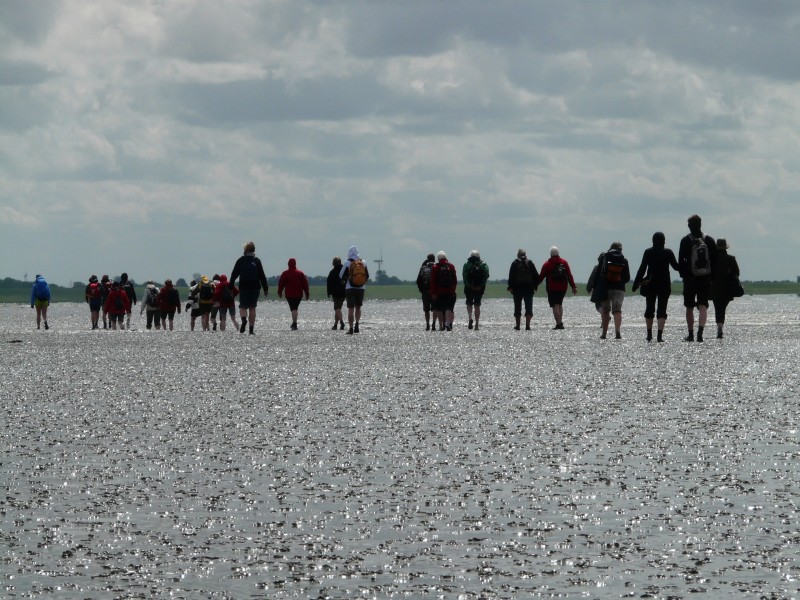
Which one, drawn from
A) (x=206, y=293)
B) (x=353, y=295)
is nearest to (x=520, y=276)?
(x=353, y=295)

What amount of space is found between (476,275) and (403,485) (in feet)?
86.7

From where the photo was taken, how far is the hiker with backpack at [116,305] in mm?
43906

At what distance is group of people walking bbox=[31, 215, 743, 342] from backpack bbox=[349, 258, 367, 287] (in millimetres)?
22

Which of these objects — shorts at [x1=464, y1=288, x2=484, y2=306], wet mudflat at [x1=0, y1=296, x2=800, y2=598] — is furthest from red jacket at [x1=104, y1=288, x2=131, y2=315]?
wet mudflat at [x1=0, y1=296, x2=800, y2=598]

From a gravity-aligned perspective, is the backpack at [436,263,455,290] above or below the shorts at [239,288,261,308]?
above

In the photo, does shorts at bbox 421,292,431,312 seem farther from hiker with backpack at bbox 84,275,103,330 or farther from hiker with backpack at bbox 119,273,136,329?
hiker with backpack at bbox 84,275,103,330

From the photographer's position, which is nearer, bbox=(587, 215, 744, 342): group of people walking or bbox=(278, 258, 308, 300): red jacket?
bbox=(587, 215, 744, 342): group of people walking

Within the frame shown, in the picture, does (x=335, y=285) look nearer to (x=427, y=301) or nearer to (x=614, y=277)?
(x=427, y=301)

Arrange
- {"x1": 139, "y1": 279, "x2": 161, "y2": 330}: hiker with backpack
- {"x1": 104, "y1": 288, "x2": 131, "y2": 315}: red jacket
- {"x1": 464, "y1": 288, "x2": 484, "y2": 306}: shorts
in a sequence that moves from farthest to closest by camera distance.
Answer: {"x1": 104, "y1": 288, "x2": 131, "y2": 315}: red jacket < {"x1": 139, "y1": 279, "x2": 161, "y2": 330}: hiker with backpack < {"x1": 464, "y1": 288, "x2": 484, "y2": 306}: shorts

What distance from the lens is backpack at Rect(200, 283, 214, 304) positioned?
130 feet

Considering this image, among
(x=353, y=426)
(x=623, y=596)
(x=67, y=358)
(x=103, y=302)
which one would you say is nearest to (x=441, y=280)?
(x=67, y=358)

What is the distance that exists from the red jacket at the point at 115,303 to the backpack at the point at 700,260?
2134cm

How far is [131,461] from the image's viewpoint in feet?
36.0

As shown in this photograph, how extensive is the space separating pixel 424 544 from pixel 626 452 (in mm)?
3993
